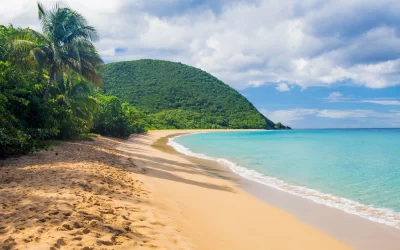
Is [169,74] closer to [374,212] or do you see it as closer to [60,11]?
[60,11]

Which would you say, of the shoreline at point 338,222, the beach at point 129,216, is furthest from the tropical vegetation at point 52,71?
the shoreline at point 338,222

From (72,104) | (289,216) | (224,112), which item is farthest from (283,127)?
(289,216)

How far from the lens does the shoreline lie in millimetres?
5898

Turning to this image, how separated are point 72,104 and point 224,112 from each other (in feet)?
281

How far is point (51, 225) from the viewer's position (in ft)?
14.5

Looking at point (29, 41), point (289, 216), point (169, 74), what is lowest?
point (289, 216)

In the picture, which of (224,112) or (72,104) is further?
(224,112)

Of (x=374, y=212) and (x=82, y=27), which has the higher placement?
(x=82, y=27)

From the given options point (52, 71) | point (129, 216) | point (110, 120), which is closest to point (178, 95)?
point (110, 120)

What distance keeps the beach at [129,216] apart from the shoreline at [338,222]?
21 centimetres

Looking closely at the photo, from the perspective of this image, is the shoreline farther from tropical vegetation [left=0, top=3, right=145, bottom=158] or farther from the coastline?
tropical vegetation [left=0, top=3, right=145, bottom=158]

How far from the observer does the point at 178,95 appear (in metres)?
101

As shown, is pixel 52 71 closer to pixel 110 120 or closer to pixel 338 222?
pixel 110 120

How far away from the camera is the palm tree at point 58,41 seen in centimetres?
1795
